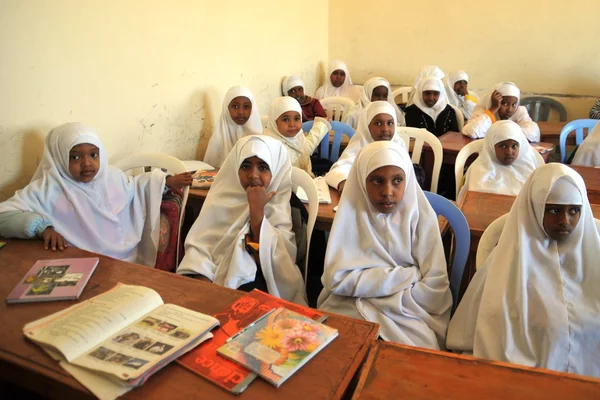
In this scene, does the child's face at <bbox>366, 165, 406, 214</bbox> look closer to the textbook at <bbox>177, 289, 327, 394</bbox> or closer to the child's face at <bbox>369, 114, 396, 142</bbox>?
the textbook at <bbox>177, 289, 327, 394</bbox>

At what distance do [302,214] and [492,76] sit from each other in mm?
4118

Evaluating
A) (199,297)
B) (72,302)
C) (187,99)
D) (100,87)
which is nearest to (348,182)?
(199,297)

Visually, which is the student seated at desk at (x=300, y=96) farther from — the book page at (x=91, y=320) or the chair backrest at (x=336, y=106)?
the book page at (x=91, y=320)

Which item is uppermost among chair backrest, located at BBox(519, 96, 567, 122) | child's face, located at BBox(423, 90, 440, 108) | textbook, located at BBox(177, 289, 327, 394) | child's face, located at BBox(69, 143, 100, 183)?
child's face, located at BBox(423, 90, 440, 108)

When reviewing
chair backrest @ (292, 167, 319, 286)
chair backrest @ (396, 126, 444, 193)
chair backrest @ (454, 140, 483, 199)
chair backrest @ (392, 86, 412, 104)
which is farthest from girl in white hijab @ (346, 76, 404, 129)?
chair backrest @ (292, 167, 319, 286)

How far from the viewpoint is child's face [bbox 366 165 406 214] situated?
5.88 feet

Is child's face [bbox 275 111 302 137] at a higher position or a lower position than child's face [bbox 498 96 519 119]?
lower

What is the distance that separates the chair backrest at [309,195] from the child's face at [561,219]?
3.25ft

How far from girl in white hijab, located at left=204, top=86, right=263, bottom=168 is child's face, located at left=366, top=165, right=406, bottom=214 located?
6.07 ft

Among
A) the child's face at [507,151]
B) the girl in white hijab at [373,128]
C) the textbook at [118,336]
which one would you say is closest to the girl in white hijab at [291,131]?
the girl in white hijab at [373,128]

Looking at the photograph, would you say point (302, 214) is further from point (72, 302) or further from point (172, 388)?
point (172, 388)

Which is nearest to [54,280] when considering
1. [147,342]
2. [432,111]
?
[147,342]

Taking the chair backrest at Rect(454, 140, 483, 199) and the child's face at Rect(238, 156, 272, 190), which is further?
the chair backrest at Rect(454, 140, 483, 199)

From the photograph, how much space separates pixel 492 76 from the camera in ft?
17.7
